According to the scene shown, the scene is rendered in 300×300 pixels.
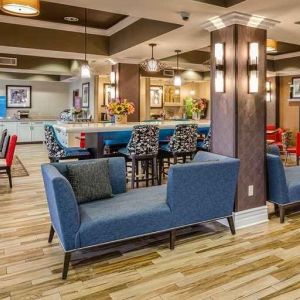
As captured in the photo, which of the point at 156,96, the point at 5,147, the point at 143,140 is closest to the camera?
the point at 143,140

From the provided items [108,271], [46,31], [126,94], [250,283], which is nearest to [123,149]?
[126,94]

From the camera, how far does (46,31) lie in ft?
20.1

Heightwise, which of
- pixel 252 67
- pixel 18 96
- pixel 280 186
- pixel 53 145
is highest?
pixel 18 96

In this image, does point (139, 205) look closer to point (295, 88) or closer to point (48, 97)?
point (295, 88)

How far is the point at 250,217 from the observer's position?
422 centimetres

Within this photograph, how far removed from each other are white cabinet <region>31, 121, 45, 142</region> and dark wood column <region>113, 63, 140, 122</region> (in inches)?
271

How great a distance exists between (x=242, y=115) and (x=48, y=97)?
455 inches

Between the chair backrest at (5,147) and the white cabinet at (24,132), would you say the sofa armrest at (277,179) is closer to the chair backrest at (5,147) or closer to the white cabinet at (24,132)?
the chair backrest at (5,147)

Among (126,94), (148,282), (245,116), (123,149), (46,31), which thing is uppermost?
(46,31)

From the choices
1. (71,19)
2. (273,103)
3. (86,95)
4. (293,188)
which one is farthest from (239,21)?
(86,95)

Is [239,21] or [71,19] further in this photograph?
[71,19]

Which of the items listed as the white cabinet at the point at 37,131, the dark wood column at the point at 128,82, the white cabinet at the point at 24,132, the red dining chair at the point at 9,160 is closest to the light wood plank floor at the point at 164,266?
the red dining chair at the point at 9,160

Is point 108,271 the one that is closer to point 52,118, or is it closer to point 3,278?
point 3,278

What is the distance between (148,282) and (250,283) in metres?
0.83
